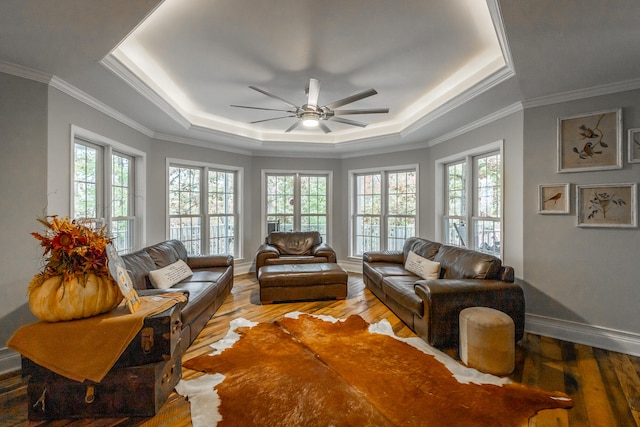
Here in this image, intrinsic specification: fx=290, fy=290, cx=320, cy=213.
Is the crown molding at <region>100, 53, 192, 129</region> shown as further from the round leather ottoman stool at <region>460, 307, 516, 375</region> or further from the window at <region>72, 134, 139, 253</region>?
the round leather ottoman stool at <region>460, 307, 516, 375</region>

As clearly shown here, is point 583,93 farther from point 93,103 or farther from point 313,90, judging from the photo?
point 93,103

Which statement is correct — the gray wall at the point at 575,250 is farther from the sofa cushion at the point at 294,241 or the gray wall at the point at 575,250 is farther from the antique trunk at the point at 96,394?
the antique trunk at the point at 96,394

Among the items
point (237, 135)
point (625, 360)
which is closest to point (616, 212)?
point (625, 360)

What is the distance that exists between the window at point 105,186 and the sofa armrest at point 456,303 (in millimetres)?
3168

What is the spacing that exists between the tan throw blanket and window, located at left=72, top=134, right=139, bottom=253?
55.6 inches

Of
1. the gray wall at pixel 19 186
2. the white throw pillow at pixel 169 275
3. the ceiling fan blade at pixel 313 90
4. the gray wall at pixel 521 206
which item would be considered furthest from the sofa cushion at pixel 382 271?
the gray wall at pixel 19 186

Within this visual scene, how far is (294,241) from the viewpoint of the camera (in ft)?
18.4

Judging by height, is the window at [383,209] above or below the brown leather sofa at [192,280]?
above

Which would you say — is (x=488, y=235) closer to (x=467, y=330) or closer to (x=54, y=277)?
(x=467, y=330)

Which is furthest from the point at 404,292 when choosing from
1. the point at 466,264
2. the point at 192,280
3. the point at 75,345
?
the point at 75,345

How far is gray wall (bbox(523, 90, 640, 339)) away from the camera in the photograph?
275 centimetres

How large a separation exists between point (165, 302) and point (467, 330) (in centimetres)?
235

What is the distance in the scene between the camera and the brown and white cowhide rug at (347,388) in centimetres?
183

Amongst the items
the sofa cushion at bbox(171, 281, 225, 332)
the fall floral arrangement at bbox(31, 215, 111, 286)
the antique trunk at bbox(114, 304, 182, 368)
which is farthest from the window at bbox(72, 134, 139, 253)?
the antique trunk at bbox(114, 304, 182, 368)
